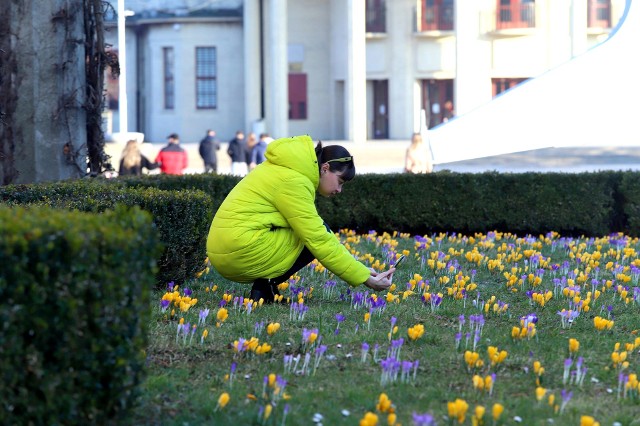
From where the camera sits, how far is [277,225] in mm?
6762

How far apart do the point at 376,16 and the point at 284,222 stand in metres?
38.7

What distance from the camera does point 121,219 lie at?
4.08 meters

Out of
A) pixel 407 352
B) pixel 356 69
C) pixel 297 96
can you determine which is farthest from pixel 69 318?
pixel 297 96

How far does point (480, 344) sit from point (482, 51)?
128ft

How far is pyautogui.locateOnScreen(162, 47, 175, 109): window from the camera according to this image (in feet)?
154

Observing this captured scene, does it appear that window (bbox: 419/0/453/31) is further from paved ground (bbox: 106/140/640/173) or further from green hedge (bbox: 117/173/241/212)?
green hedge (bbox: 117/173/241/212)

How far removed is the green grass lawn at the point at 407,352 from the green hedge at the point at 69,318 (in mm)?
597

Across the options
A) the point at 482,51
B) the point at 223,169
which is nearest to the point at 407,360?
the point at 223,169

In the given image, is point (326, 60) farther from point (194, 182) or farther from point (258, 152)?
point (194, 182)

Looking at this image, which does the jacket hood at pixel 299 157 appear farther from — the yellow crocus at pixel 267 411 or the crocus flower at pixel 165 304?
the yellow crocus at pixel 267 411

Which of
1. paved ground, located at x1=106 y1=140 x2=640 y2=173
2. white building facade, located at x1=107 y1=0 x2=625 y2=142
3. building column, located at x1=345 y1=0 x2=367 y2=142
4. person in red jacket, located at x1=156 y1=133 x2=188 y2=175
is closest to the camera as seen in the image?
person in red jacket, located at x1=156 y1=133 x2=188 y2=175

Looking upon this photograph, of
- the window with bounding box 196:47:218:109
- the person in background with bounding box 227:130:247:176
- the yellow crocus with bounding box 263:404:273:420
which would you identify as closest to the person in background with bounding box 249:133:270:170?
the person in background with bounding box 227:130:247:176

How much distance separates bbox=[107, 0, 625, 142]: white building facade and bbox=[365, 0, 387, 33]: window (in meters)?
0.05

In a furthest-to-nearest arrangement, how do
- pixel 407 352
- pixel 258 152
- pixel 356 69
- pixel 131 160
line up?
pixel 356 69 → pixel 258 152 → pixel 131 160 → pixel 407 352
